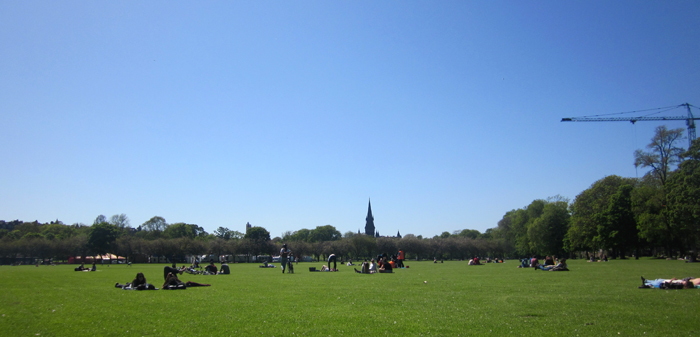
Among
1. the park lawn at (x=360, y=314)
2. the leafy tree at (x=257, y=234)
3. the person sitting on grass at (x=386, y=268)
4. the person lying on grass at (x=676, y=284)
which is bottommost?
the person sitting on grass at (x=386, y=268)

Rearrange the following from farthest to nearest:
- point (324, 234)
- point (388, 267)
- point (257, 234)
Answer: point (324, 234)
point (257, 234)
point (388, 267)

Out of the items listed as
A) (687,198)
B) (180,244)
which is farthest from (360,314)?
(180,244)

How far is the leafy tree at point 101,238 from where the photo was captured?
90.1 m

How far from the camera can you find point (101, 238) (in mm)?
90500

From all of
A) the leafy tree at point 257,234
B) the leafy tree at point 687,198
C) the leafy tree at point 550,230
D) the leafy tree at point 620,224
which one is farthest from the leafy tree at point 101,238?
the leafy tree at point 687,198

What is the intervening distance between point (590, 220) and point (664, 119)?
192ft

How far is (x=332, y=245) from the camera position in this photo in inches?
5030

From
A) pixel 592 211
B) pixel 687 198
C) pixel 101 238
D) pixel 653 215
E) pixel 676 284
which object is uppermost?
pixel 687 198

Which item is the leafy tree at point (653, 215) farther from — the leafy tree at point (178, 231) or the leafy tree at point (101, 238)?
the leafy tree at point (178, 231)

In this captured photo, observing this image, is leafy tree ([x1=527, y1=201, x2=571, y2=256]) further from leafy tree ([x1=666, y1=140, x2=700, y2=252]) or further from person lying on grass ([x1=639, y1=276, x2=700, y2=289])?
person lying on grass ([x1=639, y1=276, x2=700, y2=289])

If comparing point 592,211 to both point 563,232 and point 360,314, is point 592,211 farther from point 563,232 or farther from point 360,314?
point 360,314

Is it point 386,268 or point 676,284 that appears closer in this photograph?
point 676,284

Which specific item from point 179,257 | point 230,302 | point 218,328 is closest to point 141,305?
point 230,302

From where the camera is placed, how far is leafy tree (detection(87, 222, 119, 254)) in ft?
296
